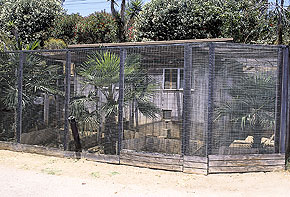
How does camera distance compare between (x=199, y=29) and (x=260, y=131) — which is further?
(x=199, y=29)

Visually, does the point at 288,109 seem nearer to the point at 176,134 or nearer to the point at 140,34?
the point at 176,134

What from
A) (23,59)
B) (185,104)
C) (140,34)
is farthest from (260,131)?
(140,34)

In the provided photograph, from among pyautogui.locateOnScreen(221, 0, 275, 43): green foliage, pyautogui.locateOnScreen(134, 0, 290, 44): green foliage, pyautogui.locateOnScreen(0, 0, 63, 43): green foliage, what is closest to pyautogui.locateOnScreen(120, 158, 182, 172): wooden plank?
pyautogui.locateOnScreen(221, 0, 275, 43): green foliage

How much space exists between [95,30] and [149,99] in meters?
14.8

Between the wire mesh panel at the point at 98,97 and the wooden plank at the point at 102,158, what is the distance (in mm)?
212

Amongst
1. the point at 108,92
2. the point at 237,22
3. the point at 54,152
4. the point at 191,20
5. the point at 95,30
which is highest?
the point at 95,30

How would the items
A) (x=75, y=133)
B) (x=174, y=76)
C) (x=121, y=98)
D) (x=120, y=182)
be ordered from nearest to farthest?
(x=120, y=182) → (x=121, y=98) → (x=75, y=133) → (x=174, y=76)

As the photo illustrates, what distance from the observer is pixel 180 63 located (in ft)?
23.5

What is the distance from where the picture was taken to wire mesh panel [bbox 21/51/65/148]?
7.83 metres

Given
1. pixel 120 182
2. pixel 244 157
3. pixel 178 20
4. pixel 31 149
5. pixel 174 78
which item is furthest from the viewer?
pixel 178 20

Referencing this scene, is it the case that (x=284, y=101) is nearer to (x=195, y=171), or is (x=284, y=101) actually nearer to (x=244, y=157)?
(x=244, y=157)

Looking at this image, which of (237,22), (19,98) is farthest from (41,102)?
(237,22)

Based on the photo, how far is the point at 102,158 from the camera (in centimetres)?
682

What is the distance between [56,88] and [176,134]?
3.21m
